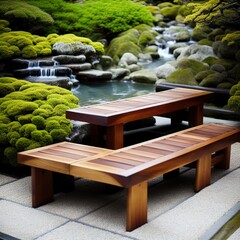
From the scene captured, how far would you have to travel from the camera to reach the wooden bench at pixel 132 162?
15.5ft

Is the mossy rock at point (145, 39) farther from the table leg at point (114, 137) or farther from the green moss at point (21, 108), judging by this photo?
the table leg at point (114, 137)

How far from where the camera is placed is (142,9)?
2127cm

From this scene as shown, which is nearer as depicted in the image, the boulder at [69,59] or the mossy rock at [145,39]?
the boulder at [69,59]

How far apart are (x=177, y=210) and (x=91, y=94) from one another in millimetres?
8614

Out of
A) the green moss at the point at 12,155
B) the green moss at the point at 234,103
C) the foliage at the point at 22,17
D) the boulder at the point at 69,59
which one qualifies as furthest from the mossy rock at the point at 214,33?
the green moss at the point at 12,155

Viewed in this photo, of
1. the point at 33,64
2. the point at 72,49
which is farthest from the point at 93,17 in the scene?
the point at 33,64

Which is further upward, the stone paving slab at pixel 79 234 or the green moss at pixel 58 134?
the green moss at pixel 58 134

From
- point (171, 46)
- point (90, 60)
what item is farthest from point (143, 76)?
point (171, 46)

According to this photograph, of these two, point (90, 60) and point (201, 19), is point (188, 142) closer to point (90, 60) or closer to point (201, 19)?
point (201, 19)

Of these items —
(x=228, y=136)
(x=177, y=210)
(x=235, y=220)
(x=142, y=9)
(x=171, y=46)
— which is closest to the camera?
(x=235, y=220)

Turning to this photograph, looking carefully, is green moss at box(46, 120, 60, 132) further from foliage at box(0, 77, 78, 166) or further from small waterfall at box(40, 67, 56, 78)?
small waterfall at box(40, 67, 56, 78)

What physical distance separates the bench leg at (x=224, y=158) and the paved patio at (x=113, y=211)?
0.32 meters

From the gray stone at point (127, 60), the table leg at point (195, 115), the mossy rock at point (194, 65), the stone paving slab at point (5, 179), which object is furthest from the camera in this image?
the gray stone at point (127, 60)

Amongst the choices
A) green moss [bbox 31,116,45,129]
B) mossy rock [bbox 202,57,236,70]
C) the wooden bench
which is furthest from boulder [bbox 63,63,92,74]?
the wooden bench
